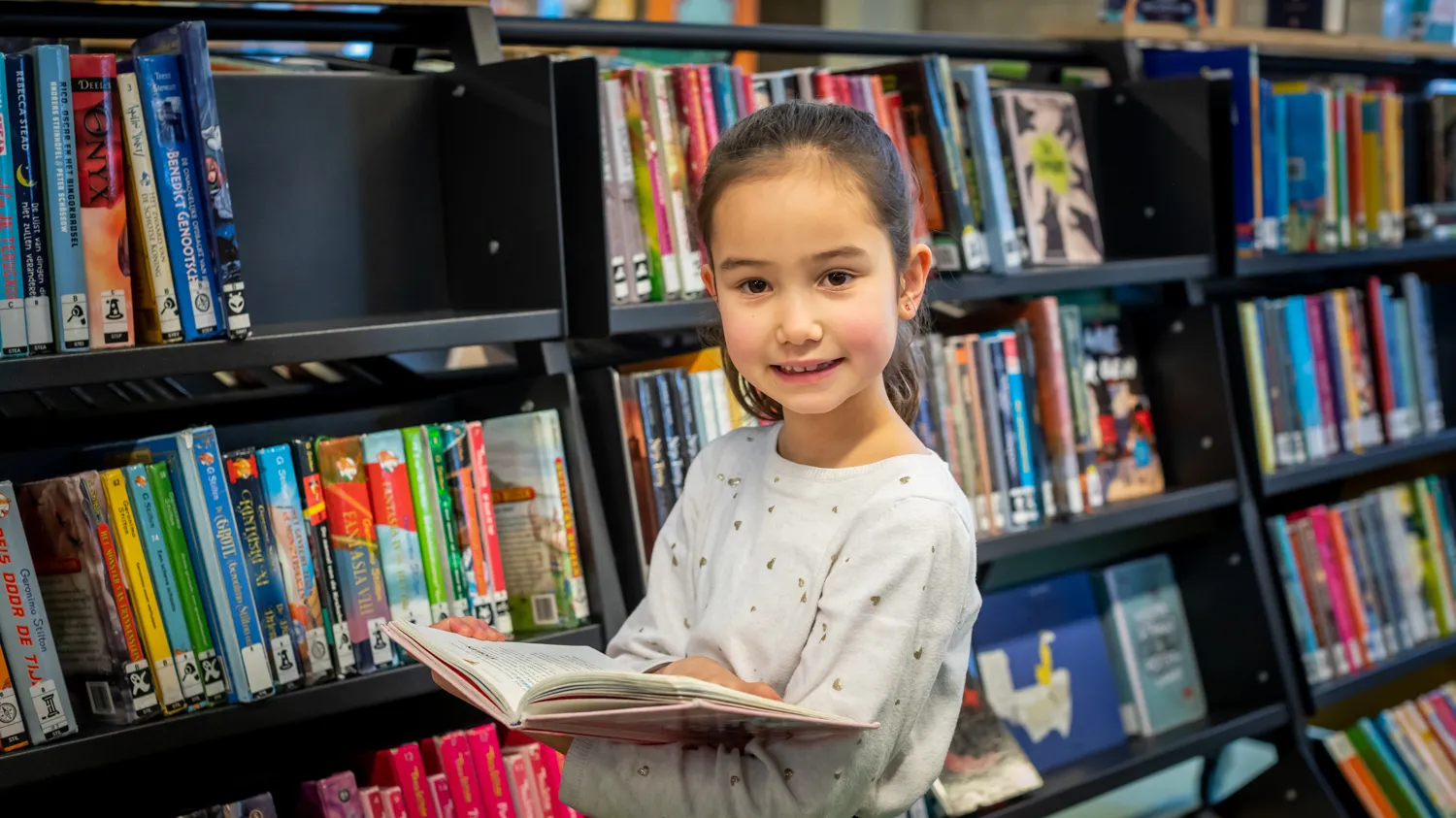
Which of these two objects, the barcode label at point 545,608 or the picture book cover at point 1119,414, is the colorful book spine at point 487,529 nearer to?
the barcode label at point 545,608

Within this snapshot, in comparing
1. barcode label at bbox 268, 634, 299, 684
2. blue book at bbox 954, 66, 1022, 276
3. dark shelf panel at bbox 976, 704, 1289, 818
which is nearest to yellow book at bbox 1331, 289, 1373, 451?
dark shelf panel at bbox 976, 704, 1289, 818

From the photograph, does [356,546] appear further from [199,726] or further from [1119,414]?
[1119,414]

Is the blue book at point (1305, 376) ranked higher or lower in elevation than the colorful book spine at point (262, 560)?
lower

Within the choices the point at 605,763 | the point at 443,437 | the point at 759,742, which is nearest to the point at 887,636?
the point at 759,742

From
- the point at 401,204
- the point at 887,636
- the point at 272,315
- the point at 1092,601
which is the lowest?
the point at 1092,601

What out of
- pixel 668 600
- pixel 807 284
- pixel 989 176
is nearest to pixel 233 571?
pixel 668 600

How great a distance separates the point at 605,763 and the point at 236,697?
524 mm

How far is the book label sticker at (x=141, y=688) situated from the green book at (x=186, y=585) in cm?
5

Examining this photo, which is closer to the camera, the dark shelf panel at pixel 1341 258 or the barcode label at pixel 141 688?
the barcode label at pixel 141 688

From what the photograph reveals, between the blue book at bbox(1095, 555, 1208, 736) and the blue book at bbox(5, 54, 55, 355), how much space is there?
182cm

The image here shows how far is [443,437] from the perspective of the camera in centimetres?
156

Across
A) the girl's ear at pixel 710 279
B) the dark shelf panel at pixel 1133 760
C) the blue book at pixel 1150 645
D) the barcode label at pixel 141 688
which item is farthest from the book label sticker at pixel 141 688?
the blue book at pixel 1150 645

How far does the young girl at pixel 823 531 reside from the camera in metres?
1.04

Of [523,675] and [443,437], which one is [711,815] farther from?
[443,437]
